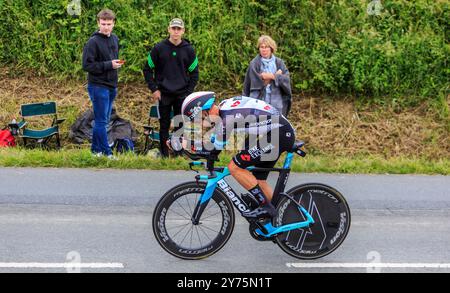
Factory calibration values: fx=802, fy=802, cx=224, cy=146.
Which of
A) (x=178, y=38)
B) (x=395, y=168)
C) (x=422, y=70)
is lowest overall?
(x=395, y=168)

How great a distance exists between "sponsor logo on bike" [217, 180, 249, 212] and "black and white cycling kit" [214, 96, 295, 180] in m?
0.22

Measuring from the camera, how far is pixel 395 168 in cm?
1166

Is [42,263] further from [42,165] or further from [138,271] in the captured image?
[42,165]

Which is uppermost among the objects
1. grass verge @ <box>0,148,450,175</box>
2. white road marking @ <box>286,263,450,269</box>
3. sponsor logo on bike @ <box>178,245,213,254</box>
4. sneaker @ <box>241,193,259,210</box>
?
A: sneaker @ <box>241,193,259,210</box>

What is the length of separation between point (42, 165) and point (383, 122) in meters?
5.93

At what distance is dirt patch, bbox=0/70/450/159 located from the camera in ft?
43.6

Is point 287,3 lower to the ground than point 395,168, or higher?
higher

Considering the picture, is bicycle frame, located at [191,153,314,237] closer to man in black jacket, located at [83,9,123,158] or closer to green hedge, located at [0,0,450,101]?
man in black jacket, located at [83,9,123,158]

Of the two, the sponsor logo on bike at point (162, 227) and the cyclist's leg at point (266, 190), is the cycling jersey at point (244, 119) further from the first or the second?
the sponsor logo on bike at point (162, 227)

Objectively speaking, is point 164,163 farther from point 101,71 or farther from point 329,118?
point 329,118

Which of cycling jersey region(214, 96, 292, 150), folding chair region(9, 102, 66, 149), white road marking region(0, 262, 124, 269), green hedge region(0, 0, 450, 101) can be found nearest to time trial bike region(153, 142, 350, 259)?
cycling jersey region(214, 96, 292, 150)

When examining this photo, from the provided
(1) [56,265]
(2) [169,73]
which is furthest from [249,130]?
(2) [169,73]

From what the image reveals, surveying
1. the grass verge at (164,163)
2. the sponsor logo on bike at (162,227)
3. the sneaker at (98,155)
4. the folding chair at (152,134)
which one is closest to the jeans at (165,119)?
the grass verge at (164,163)
